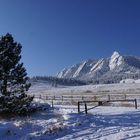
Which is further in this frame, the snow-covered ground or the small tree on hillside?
the small tree on hillside

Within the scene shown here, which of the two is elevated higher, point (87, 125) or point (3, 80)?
point (3, 80)

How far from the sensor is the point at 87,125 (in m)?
22.4

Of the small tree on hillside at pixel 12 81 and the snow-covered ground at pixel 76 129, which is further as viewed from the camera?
the small tree on hillside at pixel 12 81

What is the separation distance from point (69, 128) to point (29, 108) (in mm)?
13590

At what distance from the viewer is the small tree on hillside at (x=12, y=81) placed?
110ft

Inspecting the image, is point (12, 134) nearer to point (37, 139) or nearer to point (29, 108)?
point (37, 139)

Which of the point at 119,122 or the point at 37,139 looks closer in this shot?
the point at 37,139

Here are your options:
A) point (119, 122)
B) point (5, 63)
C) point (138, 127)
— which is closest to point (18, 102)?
point (5, 63)

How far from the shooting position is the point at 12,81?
112ft

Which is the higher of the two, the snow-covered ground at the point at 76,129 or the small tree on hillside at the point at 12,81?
the small tree on hillside at the point at 12,81

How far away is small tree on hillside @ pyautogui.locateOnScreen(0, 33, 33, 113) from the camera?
110 feet

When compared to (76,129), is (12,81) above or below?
above

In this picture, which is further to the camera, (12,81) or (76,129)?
(12,81)

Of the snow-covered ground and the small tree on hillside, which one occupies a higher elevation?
the small tree on hillside
